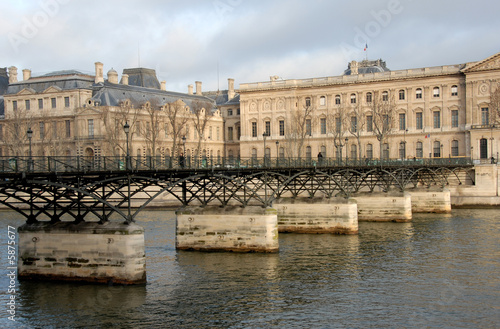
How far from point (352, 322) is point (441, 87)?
7929cm

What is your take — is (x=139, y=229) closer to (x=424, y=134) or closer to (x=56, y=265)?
(x=56, y=265)

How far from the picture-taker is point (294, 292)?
98.7ft

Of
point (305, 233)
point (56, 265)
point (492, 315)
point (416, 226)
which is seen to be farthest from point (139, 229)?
point (416, 226)

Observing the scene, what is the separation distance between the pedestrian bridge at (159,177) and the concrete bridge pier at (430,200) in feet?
6.23

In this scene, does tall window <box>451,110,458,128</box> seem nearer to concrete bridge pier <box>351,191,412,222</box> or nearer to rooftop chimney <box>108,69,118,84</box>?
concrete bridge pier <box>351,191,412,222</box>

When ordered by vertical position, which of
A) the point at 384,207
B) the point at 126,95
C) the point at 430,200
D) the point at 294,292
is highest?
the point at 126,95

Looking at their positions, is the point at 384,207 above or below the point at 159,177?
below

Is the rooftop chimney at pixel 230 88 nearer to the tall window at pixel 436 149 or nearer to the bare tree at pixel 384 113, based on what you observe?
the bare tree at pixel 384 113

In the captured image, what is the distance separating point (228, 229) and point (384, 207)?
2322 centimetres

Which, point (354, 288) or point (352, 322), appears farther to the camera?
point (354, 288)

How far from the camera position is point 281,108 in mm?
111188

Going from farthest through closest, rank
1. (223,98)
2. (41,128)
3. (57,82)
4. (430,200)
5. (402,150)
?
(223,98) → (402,150) → (57,82) → (41,128) → (430,200)

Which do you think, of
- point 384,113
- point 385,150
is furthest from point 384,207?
point 385,150

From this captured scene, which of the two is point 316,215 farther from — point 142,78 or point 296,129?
point 142,78
